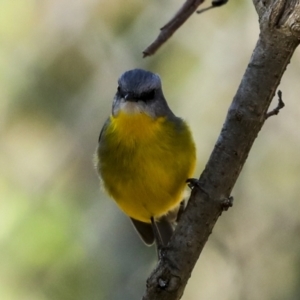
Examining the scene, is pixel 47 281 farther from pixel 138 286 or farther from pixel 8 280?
pixel 138 286

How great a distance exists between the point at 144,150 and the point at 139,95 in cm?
23

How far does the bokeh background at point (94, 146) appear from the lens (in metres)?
3.65

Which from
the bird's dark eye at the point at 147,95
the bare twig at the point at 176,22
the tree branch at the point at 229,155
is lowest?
the tree branch at the point at 229,155

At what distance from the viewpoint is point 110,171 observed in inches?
97.3

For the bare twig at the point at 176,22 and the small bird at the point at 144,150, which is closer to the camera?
the bare twig at the point at 176,22

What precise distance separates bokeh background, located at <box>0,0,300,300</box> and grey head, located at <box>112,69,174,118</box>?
1438 millimetres

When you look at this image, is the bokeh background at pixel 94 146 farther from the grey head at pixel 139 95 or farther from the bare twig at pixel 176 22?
the bare twig at pixel 176 22

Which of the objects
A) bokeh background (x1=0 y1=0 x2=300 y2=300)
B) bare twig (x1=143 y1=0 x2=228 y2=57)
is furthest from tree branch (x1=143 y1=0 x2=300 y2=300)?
bokeh background (x1=0 y1=0 x2=300 y2=300)

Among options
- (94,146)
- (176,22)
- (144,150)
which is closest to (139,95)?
(144,150)

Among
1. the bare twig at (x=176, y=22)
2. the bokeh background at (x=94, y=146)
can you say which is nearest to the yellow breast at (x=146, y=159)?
the bare twig at (x=176, y=22)

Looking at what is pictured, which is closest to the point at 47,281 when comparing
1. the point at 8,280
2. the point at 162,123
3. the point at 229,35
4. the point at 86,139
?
the point at 8,280

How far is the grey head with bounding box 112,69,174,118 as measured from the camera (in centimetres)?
241

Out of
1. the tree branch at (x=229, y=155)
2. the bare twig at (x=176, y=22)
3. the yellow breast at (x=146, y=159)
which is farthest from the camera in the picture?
the yellow breast at (x=146, y=159)

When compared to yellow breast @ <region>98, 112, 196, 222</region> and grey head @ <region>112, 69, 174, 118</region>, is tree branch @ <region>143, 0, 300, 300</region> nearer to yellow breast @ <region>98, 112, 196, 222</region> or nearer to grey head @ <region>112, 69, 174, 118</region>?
yellow breast @ <region>98, 112, 196, 222</region>
